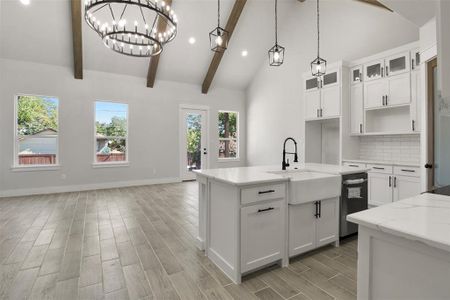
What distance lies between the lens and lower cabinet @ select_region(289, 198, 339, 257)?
2.36 m

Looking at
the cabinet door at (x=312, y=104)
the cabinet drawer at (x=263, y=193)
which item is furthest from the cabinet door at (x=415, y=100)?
the cabinet drawer at (x=263, y=193)

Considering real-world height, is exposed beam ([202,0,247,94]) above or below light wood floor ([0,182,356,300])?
above

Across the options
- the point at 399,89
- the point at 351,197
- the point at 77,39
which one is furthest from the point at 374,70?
the point at 77,39

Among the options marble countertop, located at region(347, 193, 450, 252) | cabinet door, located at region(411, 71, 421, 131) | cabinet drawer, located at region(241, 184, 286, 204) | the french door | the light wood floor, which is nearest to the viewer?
marble countertop, located at region(347, 193, 450, 252)

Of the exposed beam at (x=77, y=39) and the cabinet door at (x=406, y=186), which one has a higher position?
the exposed beam at (x=77, y=39)

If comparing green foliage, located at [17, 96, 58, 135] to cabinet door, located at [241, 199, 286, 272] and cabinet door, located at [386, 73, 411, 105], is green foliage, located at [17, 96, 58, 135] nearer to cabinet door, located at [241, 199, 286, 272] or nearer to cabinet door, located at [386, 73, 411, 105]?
cabinet door, located at [241, 199, 286, 272]

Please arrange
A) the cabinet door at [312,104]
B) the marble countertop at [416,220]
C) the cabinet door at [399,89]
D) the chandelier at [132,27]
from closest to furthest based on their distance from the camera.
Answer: the marble countertop at [416,220], the chandelier at [132,27], the cabinet door at [399,89], the cabinet door at [312,104]

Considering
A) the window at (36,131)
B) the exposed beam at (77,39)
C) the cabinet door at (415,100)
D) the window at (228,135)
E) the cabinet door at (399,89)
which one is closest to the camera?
the cabinet door at (415,100)

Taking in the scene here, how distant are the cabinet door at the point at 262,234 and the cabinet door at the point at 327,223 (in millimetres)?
558

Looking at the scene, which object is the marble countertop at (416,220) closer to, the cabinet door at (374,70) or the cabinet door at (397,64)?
the cabinet door at (397,64)

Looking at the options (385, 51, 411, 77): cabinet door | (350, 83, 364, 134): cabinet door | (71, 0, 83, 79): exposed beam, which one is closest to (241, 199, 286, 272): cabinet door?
(350, 83, 364, 134): cabinet door

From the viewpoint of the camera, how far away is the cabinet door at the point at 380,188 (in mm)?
3988

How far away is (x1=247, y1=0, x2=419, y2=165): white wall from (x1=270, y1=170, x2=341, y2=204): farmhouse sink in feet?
11.3

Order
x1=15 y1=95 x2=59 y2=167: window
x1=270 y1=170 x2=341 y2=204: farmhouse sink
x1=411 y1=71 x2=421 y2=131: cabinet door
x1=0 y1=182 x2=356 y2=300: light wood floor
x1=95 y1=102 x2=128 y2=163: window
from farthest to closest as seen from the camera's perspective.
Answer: x1=95 y1=102 x2=128 y2=163: window
x1=15 y1=95 x2=59 y2=167: window
x1=411 y1=71 x2=421 y2=131: cabinet door
x1=270 y1=170 x2=341 y2=204: farmhouse sink
x1=0 y1=182 x2=356 y2=300: light wood floor
